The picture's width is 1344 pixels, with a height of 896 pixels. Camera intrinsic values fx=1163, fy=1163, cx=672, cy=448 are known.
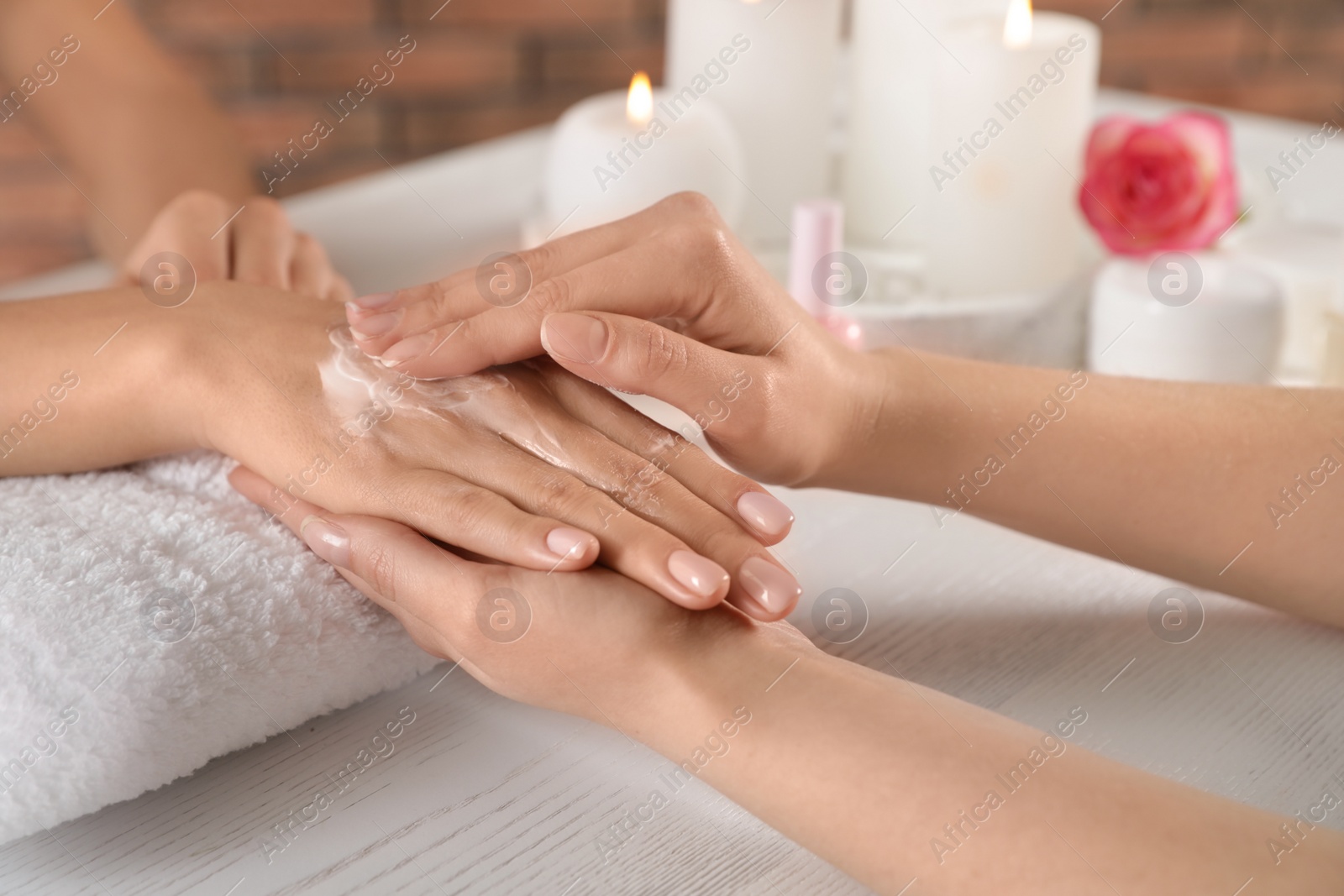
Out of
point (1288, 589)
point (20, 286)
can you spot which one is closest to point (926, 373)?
point (1288, 589)

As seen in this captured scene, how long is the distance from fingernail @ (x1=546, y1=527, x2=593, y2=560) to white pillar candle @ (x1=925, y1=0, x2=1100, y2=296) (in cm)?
55

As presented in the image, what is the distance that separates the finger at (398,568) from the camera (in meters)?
0.54

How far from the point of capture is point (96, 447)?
0.63 metres

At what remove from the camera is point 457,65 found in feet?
6.57

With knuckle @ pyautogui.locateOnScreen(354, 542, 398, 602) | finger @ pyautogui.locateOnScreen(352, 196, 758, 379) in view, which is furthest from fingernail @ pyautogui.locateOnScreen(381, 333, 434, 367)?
knuckle @ pyautogui.locateOnScreen(354, 542, 398, 602)

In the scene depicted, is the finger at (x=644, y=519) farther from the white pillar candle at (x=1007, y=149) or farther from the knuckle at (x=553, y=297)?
the white pillar candle at (x=1007, y=149)

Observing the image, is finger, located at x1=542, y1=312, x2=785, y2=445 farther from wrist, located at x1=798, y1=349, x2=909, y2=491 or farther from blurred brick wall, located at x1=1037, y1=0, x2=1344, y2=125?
blurred brick wall, located at x1=1037, y1=0, x2=1344, y2=125

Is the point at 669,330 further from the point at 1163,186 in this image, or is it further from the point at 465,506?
the point at 1163,186

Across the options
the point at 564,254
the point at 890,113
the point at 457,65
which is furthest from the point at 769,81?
the point at 457,65

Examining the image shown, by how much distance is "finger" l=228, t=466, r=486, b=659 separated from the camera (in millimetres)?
540

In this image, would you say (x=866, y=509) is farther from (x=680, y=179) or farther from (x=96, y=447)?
(x=96, y=447)

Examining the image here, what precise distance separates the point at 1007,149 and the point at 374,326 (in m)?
0.56

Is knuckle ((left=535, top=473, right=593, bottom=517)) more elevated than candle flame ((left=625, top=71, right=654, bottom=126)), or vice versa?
candle flame ((left=625, top=71, right=654, bottom=126))

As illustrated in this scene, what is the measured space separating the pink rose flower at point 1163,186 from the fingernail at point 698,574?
578mm
